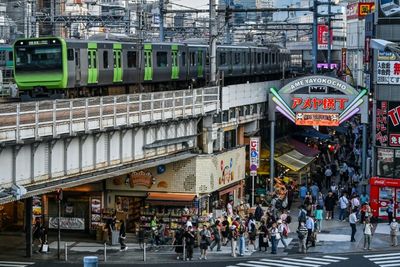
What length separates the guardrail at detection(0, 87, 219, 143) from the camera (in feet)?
79.9

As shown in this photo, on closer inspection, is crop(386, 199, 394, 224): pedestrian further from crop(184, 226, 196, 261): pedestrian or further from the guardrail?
crop(184, 226, 196, 261): pedestrian

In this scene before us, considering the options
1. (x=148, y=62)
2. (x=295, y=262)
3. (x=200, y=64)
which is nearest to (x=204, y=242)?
(x=295, y=262)

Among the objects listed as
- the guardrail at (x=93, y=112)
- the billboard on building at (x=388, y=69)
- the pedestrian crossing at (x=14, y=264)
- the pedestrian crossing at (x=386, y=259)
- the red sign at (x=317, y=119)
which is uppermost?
the billboard on building at (x=388, y=69)

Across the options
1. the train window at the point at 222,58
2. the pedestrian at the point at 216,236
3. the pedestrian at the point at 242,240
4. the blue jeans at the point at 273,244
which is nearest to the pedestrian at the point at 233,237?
the pedestrian at the point at 242,240

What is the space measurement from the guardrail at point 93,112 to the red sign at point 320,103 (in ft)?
22.5

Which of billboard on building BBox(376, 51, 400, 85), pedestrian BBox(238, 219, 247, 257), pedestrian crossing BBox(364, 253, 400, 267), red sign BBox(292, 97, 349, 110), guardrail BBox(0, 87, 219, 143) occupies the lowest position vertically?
pedestrian crossing BBox(364, 253, 400, 267)

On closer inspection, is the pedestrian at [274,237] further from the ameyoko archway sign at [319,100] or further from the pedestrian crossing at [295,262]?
the ameyoko archway sign at [319,100]

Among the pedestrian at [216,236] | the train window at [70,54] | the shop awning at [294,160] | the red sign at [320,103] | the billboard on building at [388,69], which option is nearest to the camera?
the pedestrian at [216,236]

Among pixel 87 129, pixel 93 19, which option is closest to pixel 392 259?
pixel 87 129

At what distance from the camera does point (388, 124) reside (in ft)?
130

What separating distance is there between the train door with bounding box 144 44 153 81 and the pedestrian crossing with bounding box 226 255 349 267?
1424cm

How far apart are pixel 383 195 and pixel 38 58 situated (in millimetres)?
15964

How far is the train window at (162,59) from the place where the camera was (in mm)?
44344

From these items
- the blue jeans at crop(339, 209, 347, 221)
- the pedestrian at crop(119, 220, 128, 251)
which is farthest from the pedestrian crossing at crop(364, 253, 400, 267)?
the pedestrian at crop(119, 220, 128, 251)
